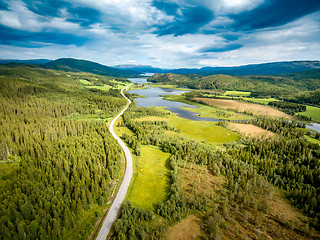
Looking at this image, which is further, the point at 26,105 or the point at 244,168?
the point at 26,105

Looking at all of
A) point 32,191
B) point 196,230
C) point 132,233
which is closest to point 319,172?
point 196,230

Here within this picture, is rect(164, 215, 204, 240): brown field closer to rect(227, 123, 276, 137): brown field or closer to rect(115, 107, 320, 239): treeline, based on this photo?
rect(115, 107, 320, 239): treeline

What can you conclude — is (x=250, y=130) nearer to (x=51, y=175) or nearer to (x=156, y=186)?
(x=156, y=186)

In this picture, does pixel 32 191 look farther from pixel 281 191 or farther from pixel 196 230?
pixel 281 191

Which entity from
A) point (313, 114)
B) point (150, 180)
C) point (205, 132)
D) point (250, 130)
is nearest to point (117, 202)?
point (150, 180)

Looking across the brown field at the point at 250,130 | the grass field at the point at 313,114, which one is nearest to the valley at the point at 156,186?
the brown field at the point at 250,130

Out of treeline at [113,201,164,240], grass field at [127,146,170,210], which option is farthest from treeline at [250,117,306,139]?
treeline at [113,201,164,240]

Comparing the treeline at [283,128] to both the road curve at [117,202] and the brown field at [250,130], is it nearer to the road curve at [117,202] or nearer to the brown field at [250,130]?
the brown field at [250,130]
